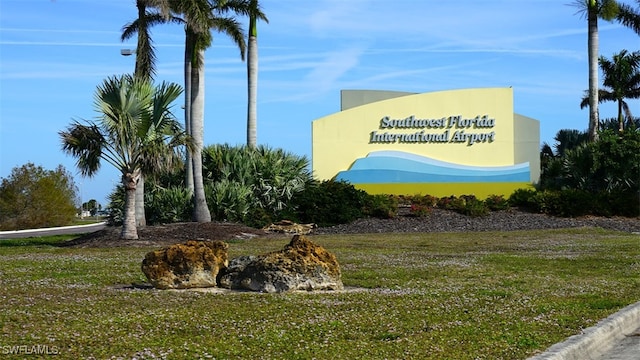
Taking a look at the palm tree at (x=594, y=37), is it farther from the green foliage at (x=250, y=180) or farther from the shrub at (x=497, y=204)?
the green foliage at (x=250, y=180)

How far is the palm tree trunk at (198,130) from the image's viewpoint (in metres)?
30.2

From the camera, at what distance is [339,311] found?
1048cm

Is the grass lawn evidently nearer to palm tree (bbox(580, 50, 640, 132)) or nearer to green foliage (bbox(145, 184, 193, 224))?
green foliage (bbox(145, 184, 193, 224))

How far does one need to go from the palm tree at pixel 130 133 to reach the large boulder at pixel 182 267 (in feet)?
35.0

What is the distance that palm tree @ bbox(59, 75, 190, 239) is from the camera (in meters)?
23.2

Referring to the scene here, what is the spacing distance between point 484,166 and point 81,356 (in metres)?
38.9

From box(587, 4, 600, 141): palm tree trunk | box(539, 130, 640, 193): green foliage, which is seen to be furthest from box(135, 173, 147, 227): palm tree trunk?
box(587, 4, 600, 141): palm tree trunk

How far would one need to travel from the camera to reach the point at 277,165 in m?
34.1

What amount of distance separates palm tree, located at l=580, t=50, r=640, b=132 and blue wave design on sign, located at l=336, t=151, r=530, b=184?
609 inches

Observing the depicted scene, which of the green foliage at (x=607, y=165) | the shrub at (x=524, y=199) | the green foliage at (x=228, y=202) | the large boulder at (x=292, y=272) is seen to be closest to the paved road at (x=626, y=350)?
the large boulder at (x=292, y=272)

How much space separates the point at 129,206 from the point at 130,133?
233cm

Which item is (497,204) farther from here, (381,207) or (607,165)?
(381,207)

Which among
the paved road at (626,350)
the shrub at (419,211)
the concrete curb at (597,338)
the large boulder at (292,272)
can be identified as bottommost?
the paved road at (626,350)

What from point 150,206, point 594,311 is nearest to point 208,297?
point 594,311
